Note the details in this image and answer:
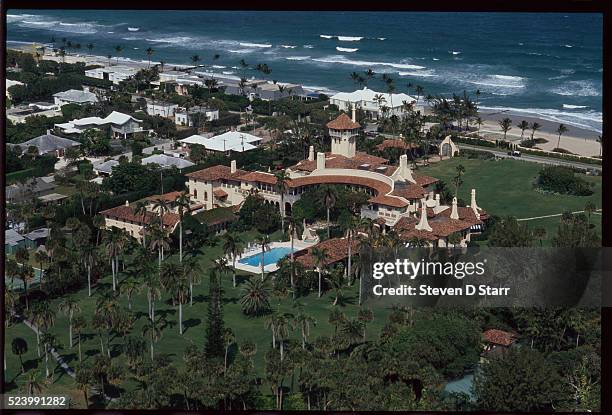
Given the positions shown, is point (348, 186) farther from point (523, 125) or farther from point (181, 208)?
point (523, 125)

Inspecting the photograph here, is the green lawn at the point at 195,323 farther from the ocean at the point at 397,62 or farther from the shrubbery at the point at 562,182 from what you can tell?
the shrubbery at the point at 562,182

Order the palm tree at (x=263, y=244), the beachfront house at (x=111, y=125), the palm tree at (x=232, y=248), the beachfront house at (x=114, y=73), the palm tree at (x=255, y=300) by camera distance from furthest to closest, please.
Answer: the beachfront house at (x=114, y=73), the beachfront house at (x=111, y=125), the palm tree at (x=232, y=248), the palm tree at (x=263, y=244), the palm tree at (x=255, y=300)

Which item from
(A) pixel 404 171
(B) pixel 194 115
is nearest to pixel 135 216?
(A) pixel 404 171

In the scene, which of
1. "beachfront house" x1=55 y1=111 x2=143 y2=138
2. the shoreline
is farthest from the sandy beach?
"beachfront house" x1=55 y1=111 x2=143 y2=138

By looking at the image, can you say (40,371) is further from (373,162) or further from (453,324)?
(373,162)

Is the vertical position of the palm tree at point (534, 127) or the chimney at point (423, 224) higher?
the chimney at point (423, 224)

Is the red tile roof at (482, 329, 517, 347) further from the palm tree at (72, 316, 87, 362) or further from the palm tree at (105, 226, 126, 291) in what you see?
the palm tree at (105, 226, 126, 291)

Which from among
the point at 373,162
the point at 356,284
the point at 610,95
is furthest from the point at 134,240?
the point at 610,95

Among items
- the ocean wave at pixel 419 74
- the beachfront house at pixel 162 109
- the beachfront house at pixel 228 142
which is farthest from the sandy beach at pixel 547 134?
the beachfront house at pixel 162 109
